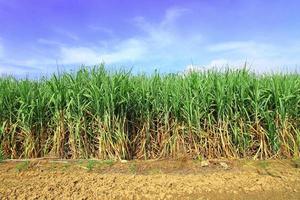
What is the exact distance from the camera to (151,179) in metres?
5.46

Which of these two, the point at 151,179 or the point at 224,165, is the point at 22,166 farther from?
the point at 224,165

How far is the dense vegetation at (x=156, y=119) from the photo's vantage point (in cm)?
673

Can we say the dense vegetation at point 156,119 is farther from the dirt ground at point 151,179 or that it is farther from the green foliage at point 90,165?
the dirt ground at point 151,179

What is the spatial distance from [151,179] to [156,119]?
1.71 meters

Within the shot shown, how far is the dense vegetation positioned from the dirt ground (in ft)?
1.82

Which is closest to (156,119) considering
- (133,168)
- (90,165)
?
(133,168)

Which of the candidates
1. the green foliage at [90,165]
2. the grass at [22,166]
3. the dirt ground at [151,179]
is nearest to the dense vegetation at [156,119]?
the green foliage at [90,165]

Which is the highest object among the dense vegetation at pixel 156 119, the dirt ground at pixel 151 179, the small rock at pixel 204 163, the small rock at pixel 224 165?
the dense vegetation at pixel 156 119

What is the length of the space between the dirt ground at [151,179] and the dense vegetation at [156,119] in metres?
0.55

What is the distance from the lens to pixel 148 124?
22.6 feet

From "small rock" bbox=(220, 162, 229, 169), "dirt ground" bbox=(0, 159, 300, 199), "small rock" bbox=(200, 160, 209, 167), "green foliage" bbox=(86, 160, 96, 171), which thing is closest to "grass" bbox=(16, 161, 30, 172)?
"dirt ground" bbox=(0, 159, 300, 199)

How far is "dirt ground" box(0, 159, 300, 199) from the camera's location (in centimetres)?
516

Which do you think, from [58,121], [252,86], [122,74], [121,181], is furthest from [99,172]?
[252,86]

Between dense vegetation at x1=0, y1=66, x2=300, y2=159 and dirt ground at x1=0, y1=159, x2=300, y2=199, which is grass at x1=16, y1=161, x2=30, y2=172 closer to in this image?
dirt ground at x1=0, y1=159, x2=300, y2=199
